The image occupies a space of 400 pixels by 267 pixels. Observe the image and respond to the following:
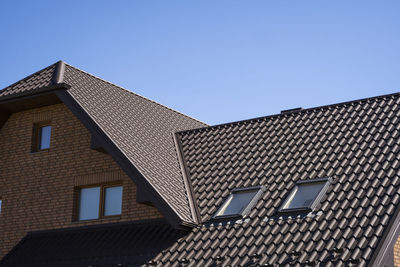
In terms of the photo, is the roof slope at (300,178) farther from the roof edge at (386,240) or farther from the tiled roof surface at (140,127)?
the tiled roof surface at (140,127)

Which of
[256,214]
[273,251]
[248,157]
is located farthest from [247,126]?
[273,251]

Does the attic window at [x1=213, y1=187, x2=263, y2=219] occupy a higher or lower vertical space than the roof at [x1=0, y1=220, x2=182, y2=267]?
higher

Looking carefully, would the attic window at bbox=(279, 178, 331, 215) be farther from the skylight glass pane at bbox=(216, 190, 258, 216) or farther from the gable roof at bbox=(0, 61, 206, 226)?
the gable roof at bbox=(0, 61, 206, 226)

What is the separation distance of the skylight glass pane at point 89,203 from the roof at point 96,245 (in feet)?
1.23

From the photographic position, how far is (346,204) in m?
11.2

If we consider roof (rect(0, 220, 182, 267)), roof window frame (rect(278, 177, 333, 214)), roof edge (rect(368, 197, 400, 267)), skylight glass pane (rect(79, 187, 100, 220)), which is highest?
roof window frame (rect(278, 177, 333, 214))

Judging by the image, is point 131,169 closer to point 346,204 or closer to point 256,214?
point 256,214

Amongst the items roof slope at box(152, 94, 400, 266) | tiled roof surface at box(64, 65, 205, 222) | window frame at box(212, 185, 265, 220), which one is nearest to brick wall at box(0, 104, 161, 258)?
→ tiled roof surface at box(64, 65, 205, 222)

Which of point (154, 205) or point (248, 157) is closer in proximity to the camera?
point (154, 205)

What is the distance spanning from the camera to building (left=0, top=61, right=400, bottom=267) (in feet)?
36.0

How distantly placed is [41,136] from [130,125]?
2.48 metres

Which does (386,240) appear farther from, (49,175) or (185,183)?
(49,175)

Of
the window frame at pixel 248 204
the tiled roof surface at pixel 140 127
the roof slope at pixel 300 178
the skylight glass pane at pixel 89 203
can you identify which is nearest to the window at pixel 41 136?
the tiled roof surface at pixel 140 127

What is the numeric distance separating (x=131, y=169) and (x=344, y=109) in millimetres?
5627
